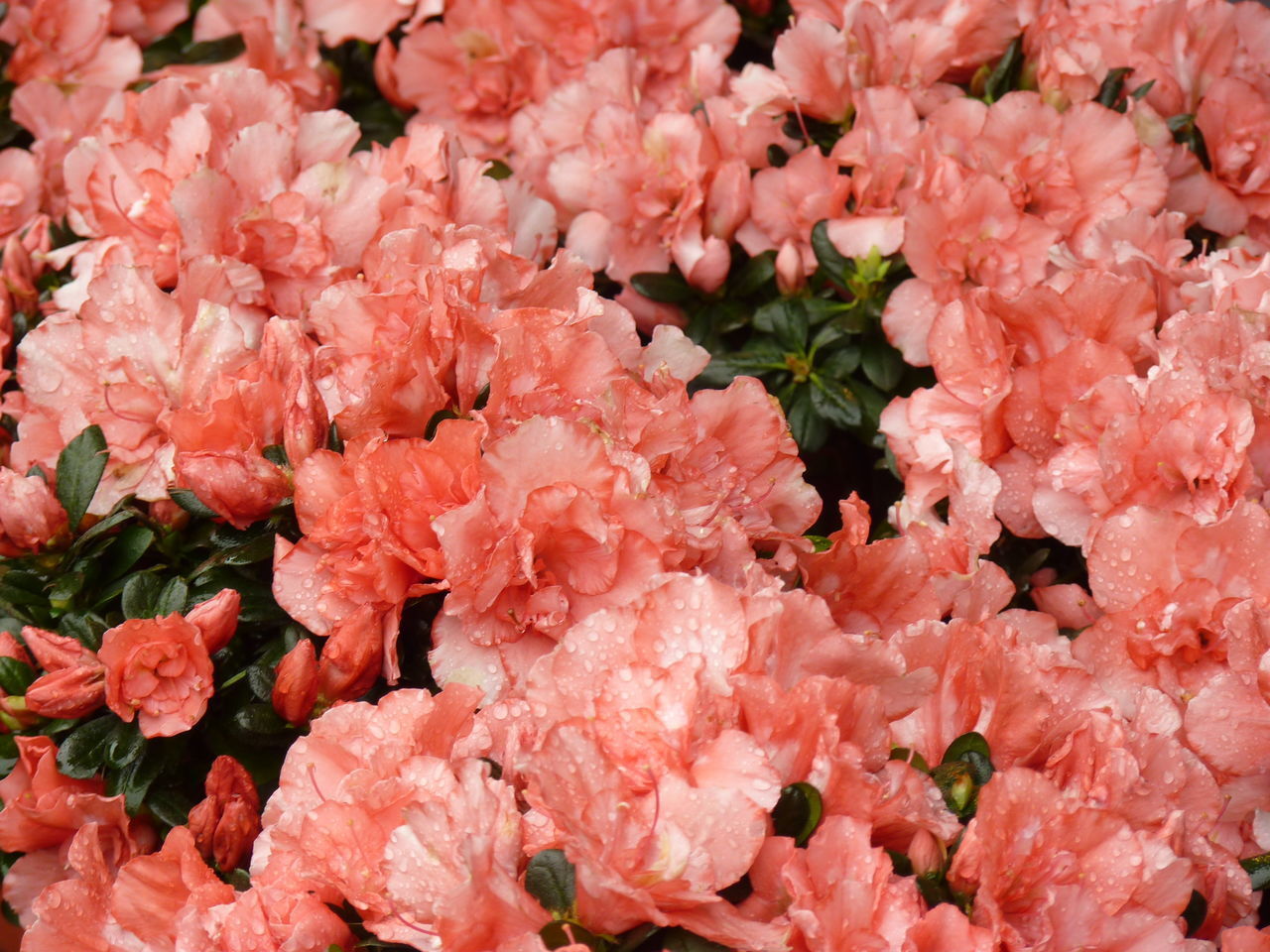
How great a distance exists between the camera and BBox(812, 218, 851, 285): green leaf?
1.68 meters

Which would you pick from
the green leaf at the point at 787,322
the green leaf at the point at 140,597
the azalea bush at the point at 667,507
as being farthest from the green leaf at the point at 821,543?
the green leaf at the point at 140,597

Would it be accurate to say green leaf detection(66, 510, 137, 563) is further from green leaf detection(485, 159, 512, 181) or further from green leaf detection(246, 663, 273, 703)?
green leaf detection(485, 159, 512, 181)

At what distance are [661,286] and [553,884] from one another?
1008mm

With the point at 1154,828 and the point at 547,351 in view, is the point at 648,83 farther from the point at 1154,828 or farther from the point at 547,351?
the point at 1154,828

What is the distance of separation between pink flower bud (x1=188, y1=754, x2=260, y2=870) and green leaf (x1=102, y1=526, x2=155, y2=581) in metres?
0.24

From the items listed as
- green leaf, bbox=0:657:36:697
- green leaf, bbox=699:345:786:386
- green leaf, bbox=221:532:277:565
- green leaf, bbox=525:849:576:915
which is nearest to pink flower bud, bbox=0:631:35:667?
green leaf, bbox=0:657:36:697

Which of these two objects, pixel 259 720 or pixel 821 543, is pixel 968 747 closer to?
pixel 821 543

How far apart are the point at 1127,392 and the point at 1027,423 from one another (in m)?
0.13

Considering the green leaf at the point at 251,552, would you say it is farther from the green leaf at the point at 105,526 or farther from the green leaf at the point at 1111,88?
the green leaf at the point at 1111,88

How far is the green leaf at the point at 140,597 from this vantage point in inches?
48.1

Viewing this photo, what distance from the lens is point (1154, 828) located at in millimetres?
1040

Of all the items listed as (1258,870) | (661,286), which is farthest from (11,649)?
(1258,870)

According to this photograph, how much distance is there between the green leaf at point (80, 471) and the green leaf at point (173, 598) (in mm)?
154

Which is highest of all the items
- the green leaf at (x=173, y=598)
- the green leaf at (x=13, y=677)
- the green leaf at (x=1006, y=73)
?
the green leaf at (x=1006, y=73)
